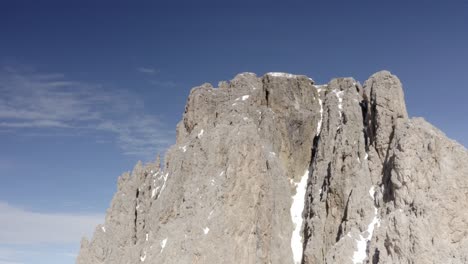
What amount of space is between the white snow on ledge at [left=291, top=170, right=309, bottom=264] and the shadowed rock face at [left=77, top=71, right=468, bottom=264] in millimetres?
164

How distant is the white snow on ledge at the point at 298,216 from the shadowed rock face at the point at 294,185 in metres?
0.16

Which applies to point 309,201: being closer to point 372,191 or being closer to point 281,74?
point 372,191

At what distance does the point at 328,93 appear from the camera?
89.7 meters

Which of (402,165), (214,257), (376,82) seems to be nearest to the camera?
(402,165)

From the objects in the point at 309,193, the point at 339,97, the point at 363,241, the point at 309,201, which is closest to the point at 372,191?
the point at 363,241

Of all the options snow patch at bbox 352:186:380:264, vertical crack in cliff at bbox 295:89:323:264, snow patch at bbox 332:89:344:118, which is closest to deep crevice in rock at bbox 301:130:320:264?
vertical crack in cliff at bbox 295:89:323:264

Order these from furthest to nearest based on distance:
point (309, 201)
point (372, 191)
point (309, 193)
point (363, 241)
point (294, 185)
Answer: point (294, 185) → point (309, 193) → point (309, 201) → point (372, 191) → point (363, 241)

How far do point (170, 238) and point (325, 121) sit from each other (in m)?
31.0

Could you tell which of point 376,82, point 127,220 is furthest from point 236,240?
point 376,82

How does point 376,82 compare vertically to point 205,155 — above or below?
above

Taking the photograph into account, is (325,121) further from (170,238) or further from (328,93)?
(170,238)

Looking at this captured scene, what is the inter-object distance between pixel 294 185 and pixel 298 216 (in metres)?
6.10

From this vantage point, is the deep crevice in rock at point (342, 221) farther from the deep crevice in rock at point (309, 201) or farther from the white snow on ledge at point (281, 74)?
the white snow on ledge at point (281, 74)

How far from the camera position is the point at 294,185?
8600cm
